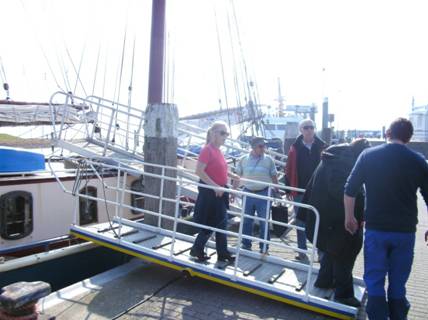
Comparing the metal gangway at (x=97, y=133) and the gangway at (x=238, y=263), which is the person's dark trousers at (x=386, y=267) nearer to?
the gangway at (x=238, y=263)

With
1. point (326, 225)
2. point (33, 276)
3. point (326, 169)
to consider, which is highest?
point (326, 169)

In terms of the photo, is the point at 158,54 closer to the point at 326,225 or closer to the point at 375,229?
the point at 326,225

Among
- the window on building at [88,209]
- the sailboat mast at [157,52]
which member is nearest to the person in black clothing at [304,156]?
the sailboat mast at [157,52]

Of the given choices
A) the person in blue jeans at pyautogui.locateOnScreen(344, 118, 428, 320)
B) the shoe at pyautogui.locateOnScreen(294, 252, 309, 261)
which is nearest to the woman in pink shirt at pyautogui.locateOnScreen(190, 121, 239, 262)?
the shoe at pyautogui.locateOnScreen(294, 252, 309, 261)

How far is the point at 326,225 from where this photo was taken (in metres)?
4.11

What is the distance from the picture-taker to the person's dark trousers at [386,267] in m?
3.36

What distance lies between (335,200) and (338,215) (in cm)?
14

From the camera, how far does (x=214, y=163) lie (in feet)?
15.5

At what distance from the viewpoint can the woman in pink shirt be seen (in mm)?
4625

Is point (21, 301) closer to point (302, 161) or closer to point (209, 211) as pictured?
point (209, 211)

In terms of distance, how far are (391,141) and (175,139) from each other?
3.50 meters

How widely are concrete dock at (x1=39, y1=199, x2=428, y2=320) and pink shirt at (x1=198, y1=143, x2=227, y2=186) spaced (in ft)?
4.09

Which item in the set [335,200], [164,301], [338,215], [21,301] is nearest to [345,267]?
[338,215]

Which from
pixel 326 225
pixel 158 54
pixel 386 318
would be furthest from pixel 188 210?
pixel 386 318
